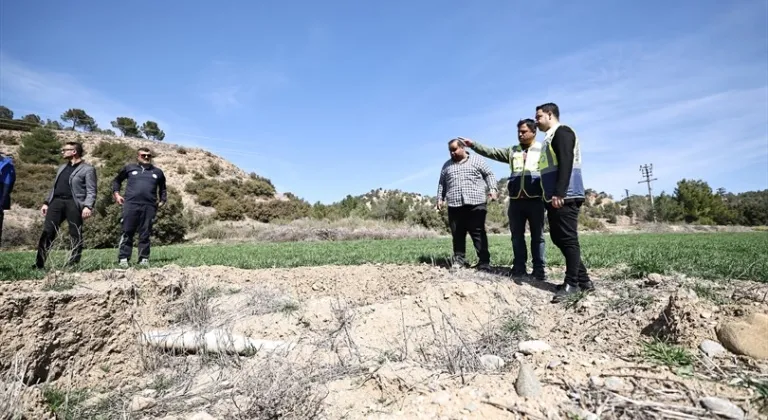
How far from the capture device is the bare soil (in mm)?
1818

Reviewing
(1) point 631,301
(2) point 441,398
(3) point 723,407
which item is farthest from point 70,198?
(3) point 723,407

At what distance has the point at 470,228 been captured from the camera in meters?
5.42

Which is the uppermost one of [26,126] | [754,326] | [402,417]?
[26,126]

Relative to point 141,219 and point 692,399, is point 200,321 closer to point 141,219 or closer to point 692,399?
point 692,399

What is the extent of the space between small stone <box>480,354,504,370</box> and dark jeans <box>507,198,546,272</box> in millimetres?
2524

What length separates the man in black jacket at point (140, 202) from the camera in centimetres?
613

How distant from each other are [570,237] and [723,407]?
2.24 meters

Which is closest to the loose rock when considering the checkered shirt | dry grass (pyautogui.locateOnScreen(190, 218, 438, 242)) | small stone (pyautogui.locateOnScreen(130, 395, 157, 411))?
the checkered shirt

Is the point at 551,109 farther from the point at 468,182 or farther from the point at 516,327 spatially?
the point at 516,327

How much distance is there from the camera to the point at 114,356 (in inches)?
108

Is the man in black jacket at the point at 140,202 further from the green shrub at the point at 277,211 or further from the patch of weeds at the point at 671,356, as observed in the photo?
the green shrub at the point at 277,211

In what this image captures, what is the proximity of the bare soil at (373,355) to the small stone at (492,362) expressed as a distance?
41 millimetres

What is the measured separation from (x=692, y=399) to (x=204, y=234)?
71.2 ft

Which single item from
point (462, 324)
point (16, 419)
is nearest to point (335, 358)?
point (462, 324)
